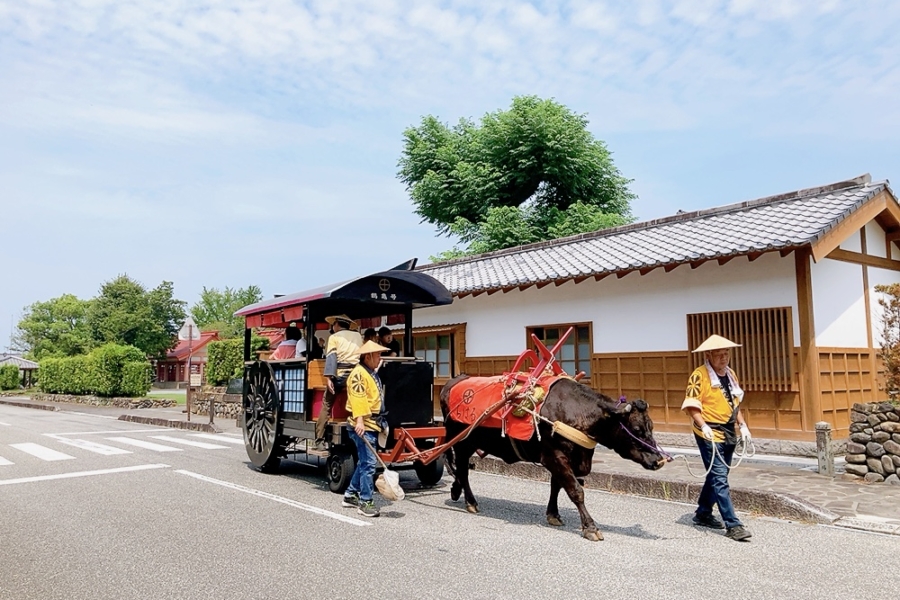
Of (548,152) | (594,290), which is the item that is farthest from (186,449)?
(548,152)

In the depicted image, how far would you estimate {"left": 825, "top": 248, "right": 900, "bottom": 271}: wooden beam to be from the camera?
1216cm

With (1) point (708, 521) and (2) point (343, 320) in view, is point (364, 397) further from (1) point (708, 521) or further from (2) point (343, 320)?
(1) point (708, 521)

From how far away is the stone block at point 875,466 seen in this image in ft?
29.9

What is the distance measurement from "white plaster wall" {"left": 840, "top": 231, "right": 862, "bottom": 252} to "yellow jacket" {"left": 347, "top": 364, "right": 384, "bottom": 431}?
9115 millimetres

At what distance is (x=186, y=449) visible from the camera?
1428cm

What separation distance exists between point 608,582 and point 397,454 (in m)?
3.99

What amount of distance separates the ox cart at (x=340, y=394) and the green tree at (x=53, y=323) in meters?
53.1

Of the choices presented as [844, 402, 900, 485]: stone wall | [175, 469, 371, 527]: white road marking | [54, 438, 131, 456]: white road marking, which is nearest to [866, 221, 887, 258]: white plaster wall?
[844, 402, 900, 485]: stone wall

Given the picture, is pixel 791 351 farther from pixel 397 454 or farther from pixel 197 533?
pixel 197 533

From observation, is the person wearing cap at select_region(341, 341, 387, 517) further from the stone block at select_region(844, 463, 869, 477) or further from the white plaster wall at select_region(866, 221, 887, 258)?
the white plaster wall at select_region(866, 221, 887, 258)

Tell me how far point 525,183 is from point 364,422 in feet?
80.2

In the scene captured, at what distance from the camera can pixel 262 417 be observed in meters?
11.0

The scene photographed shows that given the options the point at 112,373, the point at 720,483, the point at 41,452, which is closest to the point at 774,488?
the point at 720,483

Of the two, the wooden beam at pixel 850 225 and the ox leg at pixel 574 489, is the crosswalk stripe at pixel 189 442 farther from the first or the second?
the wooden beam at pixel 850 225
